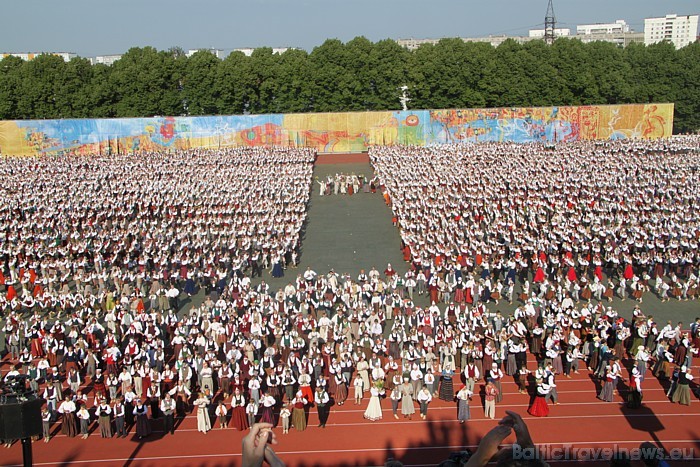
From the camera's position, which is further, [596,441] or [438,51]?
[438,51]

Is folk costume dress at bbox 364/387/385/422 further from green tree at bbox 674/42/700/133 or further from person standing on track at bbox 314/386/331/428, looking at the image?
green tree at bbox 674/42/700/133

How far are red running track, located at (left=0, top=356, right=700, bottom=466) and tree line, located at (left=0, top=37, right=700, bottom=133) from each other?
4834 cm

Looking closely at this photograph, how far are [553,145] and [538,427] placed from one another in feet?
116

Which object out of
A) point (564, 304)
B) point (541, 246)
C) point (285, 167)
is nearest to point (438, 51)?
point (285, 167)

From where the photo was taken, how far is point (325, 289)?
64.4 ft


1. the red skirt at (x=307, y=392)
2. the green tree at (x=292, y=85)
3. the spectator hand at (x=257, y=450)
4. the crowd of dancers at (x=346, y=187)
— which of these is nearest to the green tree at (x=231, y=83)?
the green tree at (x=292, y=85)

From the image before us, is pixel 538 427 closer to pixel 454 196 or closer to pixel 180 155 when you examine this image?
pixel 454 196

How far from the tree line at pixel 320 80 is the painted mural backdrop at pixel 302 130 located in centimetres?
691

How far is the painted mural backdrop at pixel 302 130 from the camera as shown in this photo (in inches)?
2002

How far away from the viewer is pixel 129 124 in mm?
51281

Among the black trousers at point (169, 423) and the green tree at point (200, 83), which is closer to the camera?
the black trousers at point (169, 423)

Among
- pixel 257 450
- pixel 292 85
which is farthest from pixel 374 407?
pixel 292 85

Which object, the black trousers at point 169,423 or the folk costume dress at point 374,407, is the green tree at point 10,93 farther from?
the folk costume dress at point 374,407

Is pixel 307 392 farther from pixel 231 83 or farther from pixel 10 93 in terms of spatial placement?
pixel 10 93
